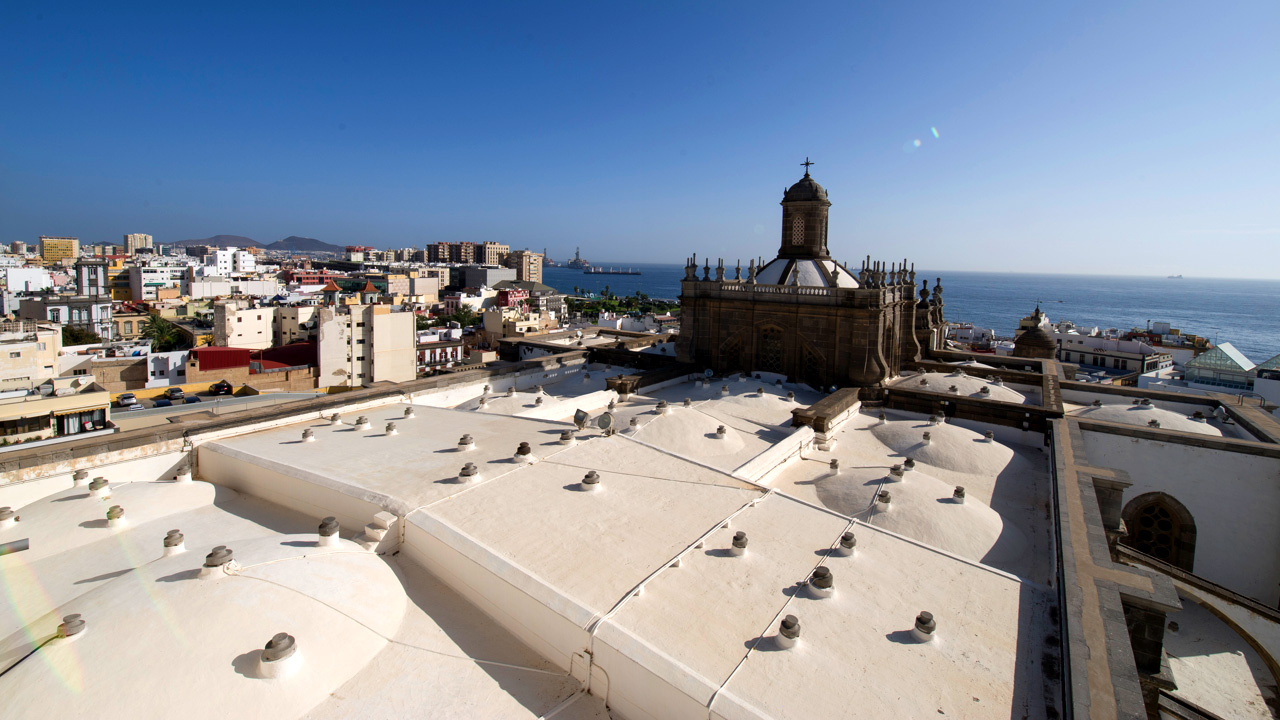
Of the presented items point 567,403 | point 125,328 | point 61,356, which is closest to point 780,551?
point 567,403

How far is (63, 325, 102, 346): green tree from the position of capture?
5794cm

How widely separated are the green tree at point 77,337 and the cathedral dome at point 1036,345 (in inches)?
2995

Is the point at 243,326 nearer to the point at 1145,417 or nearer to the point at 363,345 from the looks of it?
the point at 363,345

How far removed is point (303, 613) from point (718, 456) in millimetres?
9707

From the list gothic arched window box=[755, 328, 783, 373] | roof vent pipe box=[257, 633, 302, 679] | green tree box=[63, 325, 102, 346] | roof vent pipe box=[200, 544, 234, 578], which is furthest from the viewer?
green tree box=[63, 325, 102, 346]

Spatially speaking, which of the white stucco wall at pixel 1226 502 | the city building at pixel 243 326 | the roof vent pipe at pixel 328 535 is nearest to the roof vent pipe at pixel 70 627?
the roof vent pipe at pixel 328 535

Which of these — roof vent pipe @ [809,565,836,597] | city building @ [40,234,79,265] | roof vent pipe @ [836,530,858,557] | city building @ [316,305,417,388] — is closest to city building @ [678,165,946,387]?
roof vent pipe @ [836,530,858,557]

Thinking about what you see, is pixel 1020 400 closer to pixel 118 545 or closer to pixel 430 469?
pixel 430 469

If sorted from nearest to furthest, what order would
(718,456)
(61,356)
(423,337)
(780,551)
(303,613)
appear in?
(303,613) < (780,551) < (718,456) < (61,356) < (423,337)

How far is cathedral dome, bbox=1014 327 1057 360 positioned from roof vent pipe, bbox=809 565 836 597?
1213 inches

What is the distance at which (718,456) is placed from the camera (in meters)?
14.6

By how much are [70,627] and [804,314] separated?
19.2 m

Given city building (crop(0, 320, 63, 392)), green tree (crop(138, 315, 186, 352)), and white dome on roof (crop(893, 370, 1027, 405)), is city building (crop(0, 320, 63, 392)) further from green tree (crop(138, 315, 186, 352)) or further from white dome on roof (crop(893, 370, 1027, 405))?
white dome on roof (crop(893, 370, 1027, 405))

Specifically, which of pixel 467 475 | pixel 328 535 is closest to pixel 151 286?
pixel 467 475
